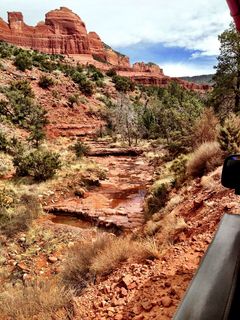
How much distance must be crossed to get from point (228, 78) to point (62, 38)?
108m

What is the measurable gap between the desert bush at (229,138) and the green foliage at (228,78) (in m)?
7.40

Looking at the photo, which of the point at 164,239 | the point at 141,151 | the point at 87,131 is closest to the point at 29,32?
the point at 87,131

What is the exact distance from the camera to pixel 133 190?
17094mm

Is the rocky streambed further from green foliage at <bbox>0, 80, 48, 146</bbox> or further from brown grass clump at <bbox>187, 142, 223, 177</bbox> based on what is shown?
green foliage at <bbox>0, 80, 48, 146</bbox>

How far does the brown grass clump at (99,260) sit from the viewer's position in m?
5.55

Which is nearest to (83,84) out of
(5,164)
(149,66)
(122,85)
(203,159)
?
(122,85)

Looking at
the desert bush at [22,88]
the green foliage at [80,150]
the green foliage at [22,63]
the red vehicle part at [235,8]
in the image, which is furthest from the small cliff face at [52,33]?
the red vehicle part at [235,8]

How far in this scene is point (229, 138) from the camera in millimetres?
10430

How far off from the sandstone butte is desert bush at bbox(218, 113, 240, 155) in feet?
316

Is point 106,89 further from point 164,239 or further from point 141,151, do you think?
point 164,239

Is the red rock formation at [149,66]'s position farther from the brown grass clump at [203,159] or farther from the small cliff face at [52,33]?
the brown grass clump at [203,159]

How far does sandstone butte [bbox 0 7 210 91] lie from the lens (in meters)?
110

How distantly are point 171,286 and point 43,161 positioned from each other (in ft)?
45.0

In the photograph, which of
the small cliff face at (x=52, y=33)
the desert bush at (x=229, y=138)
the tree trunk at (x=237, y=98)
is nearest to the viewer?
the desert bush at (x=229, y=138)
